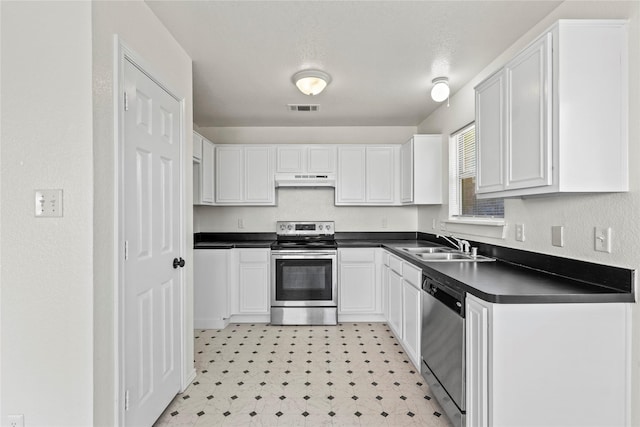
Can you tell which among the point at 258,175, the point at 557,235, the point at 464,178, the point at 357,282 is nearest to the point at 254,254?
the point at 258,175

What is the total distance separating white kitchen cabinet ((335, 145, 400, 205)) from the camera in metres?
4.17

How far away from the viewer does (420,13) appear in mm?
1974

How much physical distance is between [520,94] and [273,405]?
2.38 m

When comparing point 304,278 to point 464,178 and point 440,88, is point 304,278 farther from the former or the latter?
point 440,88

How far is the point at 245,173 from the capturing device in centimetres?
415

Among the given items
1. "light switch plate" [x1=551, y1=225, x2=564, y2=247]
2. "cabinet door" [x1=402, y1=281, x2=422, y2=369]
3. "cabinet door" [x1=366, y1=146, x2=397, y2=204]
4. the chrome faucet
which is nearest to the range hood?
"cabinet door" [x1=366, y1=146, x2=397, y2=204]

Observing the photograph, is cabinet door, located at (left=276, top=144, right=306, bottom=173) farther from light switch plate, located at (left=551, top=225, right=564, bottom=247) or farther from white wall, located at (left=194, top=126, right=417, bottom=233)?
light switch plate, located at (left=551, top=225, right=564, bottom=247)

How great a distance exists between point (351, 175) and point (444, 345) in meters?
2.52

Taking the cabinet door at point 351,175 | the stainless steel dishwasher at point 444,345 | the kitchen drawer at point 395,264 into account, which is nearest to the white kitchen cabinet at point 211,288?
the cabinet door at point 351,175
